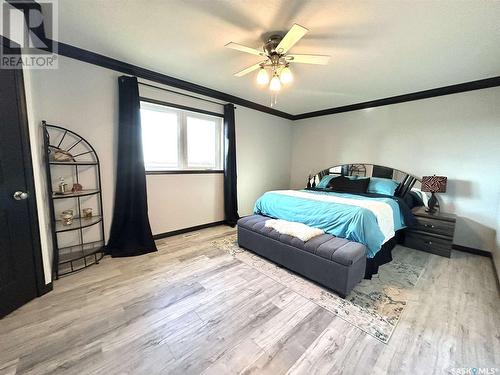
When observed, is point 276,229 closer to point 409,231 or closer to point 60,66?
point 409,231

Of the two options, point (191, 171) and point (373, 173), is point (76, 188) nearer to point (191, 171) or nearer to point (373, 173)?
point (191, 171)

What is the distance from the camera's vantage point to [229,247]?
9.84 ft

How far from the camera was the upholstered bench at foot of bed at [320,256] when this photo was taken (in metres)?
1.89

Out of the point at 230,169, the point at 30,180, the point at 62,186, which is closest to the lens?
the point at 30,180

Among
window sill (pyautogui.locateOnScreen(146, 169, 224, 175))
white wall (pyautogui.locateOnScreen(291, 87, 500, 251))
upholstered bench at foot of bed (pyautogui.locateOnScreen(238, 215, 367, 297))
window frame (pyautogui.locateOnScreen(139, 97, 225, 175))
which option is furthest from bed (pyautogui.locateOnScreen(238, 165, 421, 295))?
window frame (pyautogui.locateOnScreen(139, 97, 225, 175))

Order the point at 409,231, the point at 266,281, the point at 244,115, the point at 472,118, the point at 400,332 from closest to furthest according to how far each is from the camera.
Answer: the point at 400,332, the point at 266,281, the point at 472,118, the point at 409,231, the point at 244,115

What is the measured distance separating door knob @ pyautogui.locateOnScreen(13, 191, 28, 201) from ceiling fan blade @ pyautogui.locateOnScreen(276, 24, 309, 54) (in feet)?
8.36

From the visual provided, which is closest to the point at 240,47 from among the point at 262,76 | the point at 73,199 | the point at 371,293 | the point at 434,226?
the point at 262,76

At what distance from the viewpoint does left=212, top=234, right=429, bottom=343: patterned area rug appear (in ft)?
5.37

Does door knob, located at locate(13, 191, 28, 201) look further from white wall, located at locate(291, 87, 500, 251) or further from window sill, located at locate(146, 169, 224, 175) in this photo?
white wall, located at locate(291, 87, 500, 251)

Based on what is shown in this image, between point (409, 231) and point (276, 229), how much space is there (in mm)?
2281

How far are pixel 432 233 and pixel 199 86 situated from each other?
4.22 m

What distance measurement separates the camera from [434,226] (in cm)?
293

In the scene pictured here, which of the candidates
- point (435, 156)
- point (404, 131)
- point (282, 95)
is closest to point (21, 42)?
point (282, 95)
